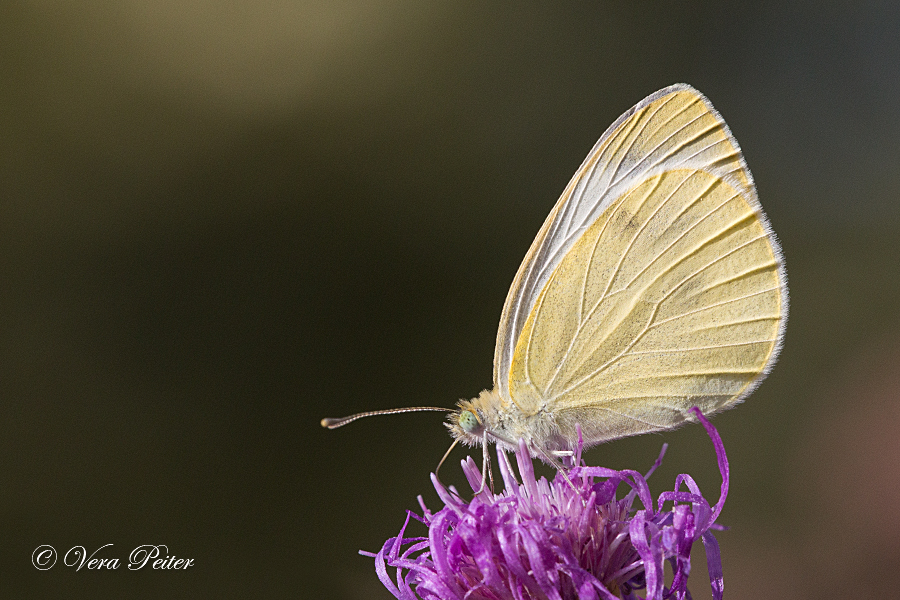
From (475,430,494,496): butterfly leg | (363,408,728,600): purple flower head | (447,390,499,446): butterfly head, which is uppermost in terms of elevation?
(447,390,499,446): butterfly head

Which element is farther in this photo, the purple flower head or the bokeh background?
the bokeh background

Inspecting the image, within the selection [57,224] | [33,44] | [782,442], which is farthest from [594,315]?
[33,44]

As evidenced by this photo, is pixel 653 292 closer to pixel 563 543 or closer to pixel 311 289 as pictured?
pixel 563 543

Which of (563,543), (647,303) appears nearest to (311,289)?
(647,303)

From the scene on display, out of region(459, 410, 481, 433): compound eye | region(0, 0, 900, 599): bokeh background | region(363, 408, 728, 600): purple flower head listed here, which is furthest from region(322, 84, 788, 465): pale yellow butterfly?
region(0, 0, 900, 599): bokeh background

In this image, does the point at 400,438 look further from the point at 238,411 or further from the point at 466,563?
the point at 466,563

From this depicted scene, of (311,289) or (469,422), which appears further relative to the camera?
(311,289)

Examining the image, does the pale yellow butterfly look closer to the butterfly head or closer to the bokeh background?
the butterfly head

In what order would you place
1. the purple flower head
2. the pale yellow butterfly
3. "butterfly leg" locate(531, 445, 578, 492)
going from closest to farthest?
the purple flower head → "butterfly leg" locate(531, 445, 578, 492) → the pale yellow butterfly
